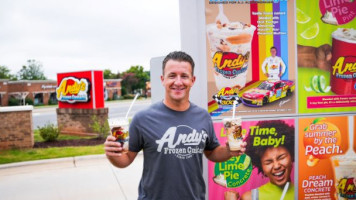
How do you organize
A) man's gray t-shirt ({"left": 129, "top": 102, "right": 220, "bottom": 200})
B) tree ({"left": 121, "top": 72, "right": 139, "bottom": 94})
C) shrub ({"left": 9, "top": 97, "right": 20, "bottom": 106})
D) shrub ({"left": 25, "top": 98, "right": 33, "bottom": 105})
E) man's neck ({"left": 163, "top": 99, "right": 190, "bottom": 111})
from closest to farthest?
man's gray t-shirt ({"left": 129, "top": 102, "right": 220, "bottom": 200}) → man's neck ({"left": 163, "top": 99, "right": 190, "bottom": 111}) → shrub ({"left": 9, "top": 97, "right": 20, "bottom": 106}) → shrub ({"left": 25, "top": 98, "right": 33, "bottom": 105}) → tree ({"left": 121, "top": 72, "right": 139, "bottom": 94})

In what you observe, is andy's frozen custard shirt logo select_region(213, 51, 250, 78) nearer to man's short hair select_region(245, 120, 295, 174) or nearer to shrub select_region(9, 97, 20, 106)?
man's short hair select_region(245, 120, 295, 174)

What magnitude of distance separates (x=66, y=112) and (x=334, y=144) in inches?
508

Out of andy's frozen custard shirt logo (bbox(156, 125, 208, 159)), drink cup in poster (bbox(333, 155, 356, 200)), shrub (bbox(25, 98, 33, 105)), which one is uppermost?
andy's frozen custard shirt logo (bbox(156, 125, 208, 159))

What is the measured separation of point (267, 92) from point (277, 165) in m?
0.73

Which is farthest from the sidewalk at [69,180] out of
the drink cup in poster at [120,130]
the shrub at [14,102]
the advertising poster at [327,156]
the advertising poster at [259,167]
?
the shrub at [14,102]

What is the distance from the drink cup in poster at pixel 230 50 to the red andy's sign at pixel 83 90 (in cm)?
1094

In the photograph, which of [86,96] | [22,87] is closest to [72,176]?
[86,96]

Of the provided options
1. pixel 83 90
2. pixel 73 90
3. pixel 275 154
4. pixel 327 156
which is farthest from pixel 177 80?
pixel 73 90

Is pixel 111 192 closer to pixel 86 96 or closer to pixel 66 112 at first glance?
pixel 86 96

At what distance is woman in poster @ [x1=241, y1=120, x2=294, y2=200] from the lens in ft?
9.83

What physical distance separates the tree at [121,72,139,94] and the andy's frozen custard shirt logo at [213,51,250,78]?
66263 millimetres

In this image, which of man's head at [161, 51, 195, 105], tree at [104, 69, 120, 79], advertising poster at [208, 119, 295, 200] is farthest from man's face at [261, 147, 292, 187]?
tree at [104, 69, 120, 79]

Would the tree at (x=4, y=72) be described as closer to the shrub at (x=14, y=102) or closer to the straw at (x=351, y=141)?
the shrub at (x=14, y=102)

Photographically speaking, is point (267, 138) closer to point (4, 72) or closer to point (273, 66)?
point (273, 66)
